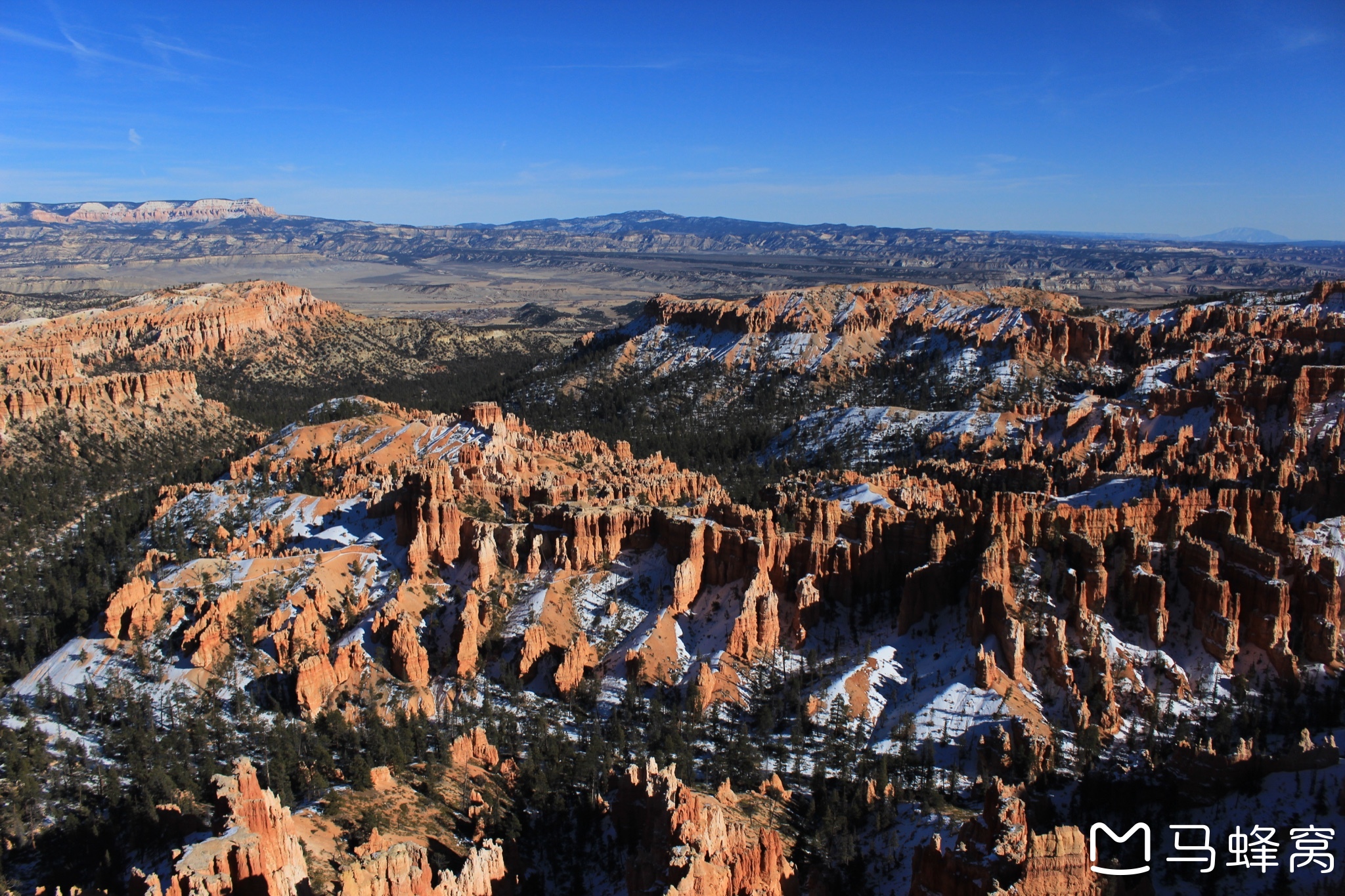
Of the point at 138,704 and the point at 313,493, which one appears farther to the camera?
the point at 313,493

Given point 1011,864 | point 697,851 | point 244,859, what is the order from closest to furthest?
point 1011,864 < point 244,859 < point 697,851

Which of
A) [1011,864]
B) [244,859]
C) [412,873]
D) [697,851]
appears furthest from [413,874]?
[1011,864]

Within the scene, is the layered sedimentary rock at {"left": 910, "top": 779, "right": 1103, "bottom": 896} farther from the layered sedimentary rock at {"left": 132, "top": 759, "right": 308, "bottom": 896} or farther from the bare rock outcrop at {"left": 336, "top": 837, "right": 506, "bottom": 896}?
the layered sedimentary rock at {"left": 132, "top": 759, "right": 308, "bottom": 896}

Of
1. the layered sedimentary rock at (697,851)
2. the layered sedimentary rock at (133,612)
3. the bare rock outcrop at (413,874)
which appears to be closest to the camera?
the bare rock outcrop at (413,874)

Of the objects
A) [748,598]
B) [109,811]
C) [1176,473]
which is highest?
[1176,473]

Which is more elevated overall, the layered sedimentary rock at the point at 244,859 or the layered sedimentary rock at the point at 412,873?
the layered sedimentary rock at the point at 244,859

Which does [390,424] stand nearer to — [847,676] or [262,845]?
[847,676]

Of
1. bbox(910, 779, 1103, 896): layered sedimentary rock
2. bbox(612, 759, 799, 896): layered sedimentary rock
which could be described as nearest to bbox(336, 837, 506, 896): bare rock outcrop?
bbox(612, 759, 799, 896): layered sedimentary rock

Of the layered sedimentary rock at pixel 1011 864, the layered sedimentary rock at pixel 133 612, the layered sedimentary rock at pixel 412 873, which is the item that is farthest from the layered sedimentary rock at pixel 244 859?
the layered sedimentary rock at pixel 133 612

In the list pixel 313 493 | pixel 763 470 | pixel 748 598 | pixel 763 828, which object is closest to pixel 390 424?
pixel 313 493

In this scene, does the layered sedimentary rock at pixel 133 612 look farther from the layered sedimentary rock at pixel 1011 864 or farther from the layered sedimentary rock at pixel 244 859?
the layered sedimentary rock at pixel 1011 864

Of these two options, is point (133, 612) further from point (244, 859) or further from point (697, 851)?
point (697, 851)
